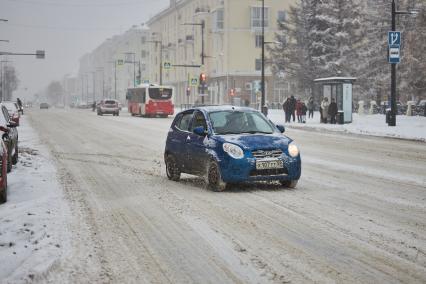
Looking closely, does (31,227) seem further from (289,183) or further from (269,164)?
(289,183)

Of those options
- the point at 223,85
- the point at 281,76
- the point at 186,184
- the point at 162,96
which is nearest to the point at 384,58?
the point at 281,76

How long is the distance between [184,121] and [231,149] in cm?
234

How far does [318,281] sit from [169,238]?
239cm

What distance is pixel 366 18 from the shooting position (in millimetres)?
66812

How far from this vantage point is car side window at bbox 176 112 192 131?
46.7 feet

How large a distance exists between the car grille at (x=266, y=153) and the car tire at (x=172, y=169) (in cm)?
229

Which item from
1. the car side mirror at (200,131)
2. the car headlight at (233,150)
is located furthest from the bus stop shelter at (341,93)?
the car headlight at (233,150)

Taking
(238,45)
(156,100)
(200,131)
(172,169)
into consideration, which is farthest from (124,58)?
(200,131)

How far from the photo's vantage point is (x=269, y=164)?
12.3 metres

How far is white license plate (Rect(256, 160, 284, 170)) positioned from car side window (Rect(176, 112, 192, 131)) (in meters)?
2.31

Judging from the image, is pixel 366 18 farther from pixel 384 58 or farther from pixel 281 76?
pixel 281 76

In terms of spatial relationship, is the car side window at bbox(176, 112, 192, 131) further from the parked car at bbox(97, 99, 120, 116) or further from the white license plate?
the parked car at bbox(97, 99, 120, 116)

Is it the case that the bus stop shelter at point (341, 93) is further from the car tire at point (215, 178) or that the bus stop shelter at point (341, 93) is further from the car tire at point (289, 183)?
the car tire at point (215, 178)

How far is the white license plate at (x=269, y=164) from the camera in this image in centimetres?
1227
